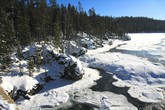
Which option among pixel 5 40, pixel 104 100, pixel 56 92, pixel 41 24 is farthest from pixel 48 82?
pixel 41 24

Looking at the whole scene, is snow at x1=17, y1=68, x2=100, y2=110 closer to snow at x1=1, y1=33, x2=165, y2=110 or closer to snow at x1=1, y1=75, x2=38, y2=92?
snow at x1=1, y1=33, x2=165, y2=110

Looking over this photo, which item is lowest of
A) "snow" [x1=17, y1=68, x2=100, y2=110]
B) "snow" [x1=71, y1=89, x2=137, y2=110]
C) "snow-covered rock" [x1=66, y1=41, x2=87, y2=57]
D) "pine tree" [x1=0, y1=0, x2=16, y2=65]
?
"snow" [x1=71, y1=89, x2=137, y2=110]

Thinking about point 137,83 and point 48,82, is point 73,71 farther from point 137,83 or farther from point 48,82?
point 137,83

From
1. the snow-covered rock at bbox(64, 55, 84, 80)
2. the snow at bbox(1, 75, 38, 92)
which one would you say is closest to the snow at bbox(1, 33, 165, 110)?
the snow at bbox(1, 75, 38, 92)

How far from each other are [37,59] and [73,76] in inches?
273

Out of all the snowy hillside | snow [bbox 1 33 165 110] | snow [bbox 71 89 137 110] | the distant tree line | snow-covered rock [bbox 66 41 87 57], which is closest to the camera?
snow [bbox 71 89 137 110]

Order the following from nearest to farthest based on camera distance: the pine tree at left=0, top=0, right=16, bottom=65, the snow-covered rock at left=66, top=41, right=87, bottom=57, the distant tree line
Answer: the pine tree at left=0, top=0, right=16, bottom=65, the distant tree line, the snow-covered rock at left=66, top=41, right=87, bottom=57

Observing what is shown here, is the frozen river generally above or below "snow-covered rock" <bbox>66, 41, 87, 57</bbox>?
below

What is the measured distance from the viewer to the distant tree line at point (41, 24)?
89.0ft

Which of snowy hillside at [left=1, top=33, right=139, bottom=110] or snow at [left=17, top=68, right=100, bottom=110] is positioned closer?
snow at [left=17, top=68, right=100, bottom=110]

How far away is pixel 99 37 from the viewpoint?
75.6 m

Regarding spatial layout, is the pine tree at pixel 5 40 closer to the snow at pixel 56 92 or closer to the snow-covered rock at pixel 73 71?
the snow at pixel 56 92

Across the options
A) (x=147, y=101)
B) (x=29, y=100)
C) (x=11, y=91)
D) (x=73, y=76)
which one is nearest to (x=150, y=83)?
(x=147, y=101)

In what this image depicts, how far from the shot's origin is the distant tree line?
27125 mm
